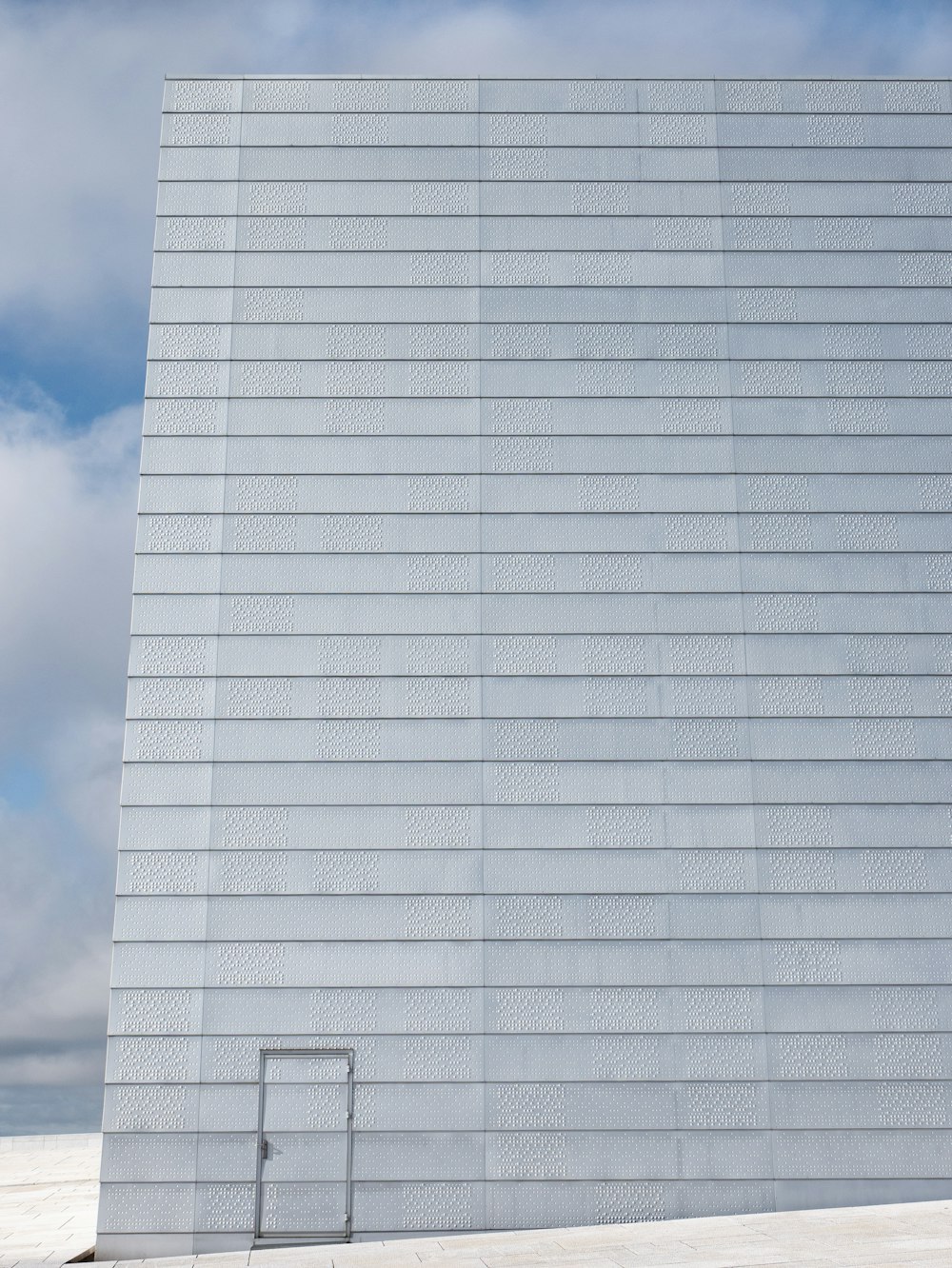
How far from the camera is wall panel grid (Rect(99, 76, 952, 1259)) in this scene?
562 inches

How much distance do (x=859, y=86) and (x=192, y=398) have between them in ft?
34.0

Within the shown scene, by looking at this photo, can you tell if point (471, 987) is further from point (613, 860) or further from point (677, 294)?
point (677, 294)

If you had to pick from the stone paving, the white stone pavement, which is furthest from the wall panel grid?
the stone paving

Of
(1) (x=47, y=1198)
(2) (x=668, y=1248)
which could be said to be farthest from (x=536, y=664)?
(1) (x=47, y=1198)

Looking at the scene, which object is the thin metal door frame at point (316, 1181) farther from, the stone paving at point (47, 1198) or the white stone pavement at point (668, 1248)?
the stone paving at point (47, 1198)

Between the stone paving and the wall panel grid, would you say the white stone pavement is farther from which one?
the wall panel grid

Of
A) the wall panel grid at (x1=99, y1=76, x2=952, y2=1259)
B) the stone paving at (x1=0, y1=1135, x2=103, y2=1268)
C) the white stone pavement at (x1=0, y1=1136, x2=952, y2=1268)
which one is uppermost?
the wall panel grid at (x1=99, y1=76, x2=952, y2=1259)

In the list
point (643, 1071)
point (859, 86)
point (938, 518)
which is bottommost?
point (643, 1071)

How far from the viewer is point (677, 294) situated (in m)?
17.0

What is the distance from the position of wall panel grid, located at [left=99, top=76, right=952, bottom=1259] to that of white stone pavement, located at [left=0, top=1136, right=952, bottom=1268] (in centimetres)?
69

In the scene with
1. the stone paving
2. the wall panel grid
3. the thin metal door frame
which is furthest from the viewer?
the stone paving

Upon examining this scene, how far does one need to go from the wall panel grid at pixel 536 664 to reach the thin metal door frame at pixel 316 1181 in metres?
0.04

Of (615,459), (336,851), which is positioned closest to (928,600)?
(615,459)

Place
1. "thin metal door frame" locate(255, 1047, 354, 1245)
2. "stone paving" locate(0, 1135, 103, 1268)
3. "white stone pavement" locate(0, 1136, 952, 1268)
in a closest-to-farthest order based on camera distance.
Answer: "white stone pavement" locate(0, 1136, 952, 1268) < "thin metal door frame" locate(255, 1047, 354, 1245) < "stone paving" locate(0, 1135, 103, 1268)
